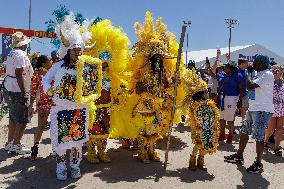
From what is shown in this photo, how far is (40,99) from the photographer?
6918 mm

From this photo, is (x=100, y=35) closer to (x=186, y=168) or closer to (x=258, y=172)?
(x=186, y=168)

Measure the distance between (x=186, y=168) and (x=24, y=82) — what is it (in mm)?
3199

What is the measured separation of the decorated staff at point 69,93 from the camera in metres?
5.66

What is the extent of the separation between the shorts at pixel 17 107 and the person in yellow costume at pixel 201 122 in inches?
115

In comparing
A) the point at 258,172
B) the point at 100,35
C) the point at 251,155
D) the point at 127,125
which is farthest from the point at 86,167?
the point at 251,155

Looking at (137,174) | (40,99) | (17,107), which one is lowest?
(137,174)

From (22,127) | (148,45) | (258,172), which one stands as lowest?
(258,172)

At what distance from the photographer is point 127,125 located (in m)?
7.01

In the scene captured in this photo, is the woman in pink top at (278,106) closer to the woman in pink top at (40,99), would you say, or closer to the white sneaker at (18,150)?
the woman in pink top at (40,99)

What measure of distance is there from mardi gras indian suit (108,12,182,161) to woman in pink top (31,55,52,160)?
1.21 m

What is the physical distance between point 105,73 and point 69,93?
1.26 meters

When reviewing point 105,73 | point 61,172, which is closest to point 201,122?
point 105,73

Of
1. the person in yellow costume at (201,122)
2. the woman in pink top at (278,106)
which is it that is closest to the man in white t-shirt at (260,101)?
the person in yellow costume at (201,122)

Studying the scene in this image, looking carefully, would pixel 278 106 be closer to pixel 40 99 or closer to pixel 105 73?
pixel 105 73
